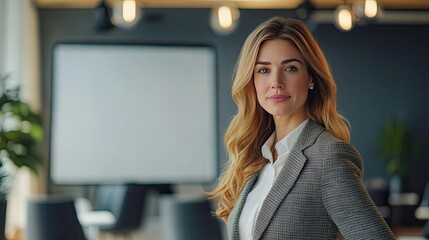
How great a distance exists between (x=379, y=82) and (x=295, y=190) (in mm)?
12467

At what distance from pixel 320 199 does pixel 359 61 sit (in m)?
12.3

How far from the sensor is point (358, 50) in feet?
44.9

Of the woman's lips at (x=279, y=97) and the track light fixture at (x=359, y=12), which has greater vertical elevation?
the track light fixture at (x=359, y=12)

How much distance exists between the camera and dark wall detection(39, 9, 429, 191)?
13.1 metres

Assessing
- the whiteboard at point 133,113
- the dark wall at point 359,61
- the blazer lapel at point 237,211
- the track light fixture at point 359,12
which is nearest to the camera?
the blazer lapel at point 237,211

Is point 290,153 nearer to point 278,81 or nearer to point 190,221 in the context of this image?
point 278,81

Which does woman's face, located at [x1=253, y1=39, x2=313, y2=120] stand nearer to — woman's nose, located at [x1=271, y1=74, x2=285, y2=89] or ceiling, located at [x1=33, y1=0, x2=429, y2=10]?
woman's nose, located at [x1=271, y1=74, x2=285, y2=89]

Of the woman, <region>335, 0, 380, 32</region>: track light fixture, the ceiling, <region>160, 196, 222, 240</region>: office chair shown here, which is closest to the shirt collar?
the woman

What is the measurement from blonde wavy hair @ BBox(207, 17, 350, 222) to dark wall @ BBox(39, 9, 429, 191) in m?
11.1

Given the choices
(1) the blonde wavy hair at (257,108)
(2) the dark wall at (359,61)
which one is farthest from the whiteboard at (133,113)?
(1) the blonde wavy hair at (257,108)

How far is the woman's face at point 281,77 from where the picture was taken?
170 centimetres

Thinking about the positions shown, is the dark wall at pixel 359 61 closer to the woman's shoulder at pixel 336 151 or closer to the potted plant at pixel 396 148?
the potted plant at pixel 396 148

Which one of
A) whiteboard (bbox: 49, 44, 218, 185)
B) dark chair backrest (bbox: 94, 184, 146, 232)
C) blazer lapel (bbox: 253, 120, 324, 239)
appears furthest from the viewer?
whiteboard (bbox: 49, 44, 218, 185)

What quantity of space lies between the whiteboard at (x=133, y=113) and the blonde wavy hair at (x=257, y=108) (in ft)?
35.9
